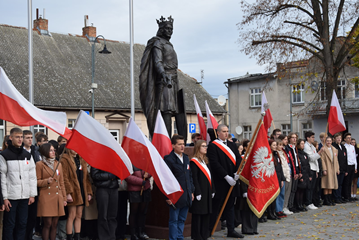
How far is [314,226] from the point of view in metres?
9.79

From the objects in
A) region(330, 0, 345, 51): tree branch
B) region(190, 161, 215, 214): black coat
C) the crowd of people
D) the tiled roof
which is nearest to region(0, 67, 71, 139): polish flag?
the crowd of people

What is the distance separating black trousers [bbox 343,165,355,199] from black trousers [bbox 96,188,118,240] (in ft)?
29.2

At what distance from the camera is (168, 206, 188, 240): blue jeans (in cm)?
769

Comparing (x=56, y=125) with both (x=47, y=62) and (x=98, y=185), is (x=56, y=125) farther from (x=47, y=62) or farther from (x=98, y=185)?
(x=47, y=62)

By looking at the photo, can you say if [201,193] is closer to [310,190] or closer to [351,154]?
[310,190]

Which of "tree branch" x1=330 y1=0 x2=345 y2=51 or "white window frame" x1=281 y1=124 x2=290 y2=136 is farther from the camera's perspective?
"white window frame" x1=281 y1=124 x2=290 y2=136

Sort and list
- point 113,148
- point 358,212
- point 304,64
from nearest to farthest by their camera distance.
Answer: point 113,148
point 358,212
point 304,64

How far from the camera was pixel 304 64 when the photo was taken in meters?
20.1

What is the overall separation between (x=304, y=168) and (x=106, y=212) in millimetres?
6244

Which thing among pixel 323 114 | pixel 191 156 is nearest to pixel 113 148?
pixel 191 156

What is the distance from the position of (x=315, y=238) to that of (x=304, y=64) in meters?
12.8

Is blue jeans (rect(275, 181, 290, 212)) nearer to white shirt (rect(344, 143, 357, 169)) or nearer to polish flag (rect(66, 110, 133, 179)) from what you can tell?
white shirt (rect(344, 143, 357, 169))

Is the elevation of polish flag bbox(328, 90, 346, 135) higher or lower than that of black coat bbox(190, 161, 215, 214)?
higher

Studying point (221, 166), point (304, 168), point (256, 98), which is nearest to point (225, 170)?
point (221, 166)
